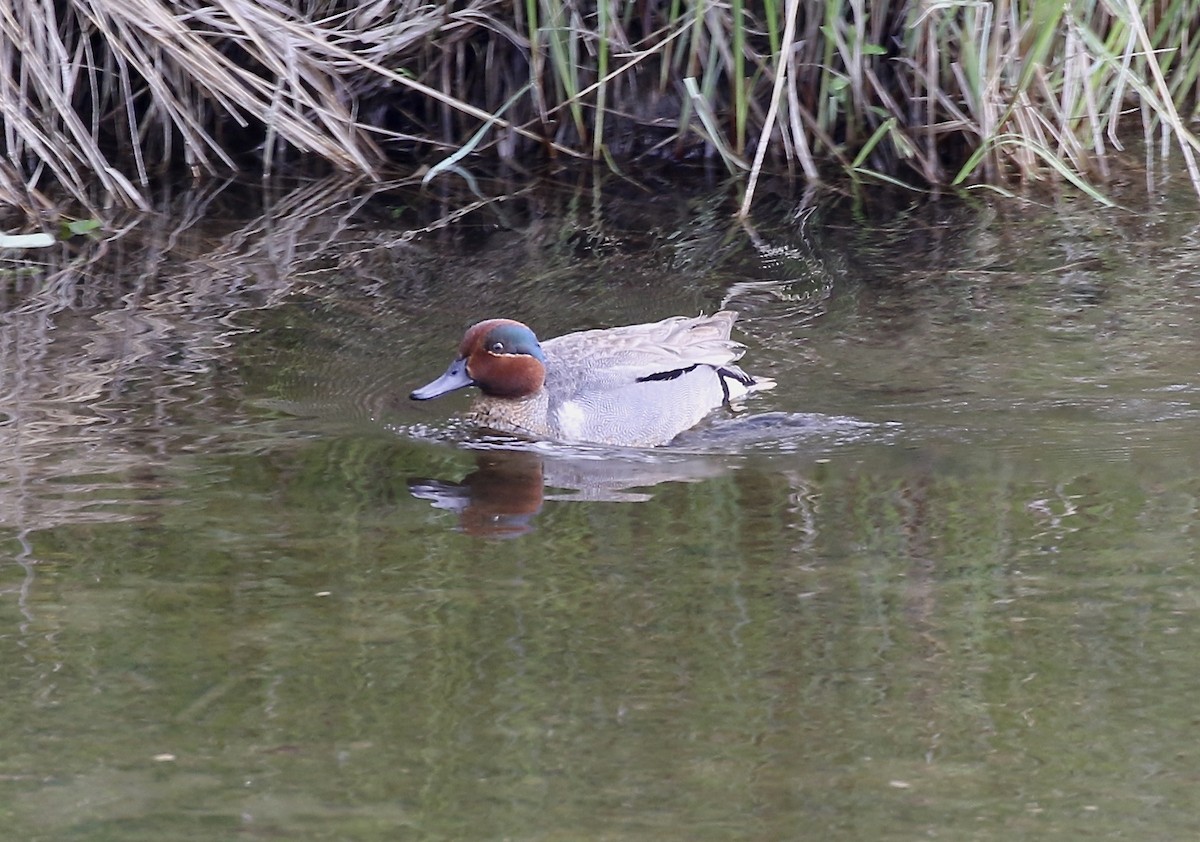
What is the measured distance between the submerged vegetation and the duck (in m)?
1.71

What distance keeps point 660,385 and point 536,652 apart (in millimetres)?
2211

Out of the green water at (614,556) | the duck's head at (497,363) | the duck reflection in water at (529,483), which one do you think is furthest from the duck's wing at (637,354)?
the duck reflection in water at (529,483)

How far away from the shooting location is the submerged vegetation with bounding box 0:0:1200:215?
7.80m

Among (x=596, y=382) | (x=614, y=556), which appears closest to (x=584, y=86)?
(x=596, y=382)

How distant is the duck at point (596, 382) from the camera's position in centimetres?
580

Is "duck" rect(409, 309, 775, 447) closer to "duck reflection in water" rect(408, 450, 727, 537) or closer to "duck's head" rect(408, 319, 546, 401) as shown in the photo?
"duck's head" rect(408, 319, 546, 401)

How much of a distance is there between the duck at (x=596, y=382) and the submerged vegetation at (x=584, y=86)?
5.61 feet

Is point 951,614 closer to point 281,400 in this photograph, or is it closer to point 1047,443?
point 1047,443

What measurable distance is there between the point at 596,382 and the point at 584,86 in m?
3.34

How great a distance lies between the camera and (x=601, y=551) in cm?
448

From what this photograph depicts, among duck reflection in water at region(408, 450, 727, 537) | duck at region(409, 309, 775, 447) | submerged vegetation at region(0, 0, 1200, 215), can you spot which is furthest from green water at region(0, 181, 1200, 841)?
submerged vegetation at region(0, 0, 1200, 215)

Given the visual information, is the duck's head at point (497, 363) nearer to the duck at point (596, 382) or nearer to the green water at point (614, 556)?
the duck at point (596, 382)

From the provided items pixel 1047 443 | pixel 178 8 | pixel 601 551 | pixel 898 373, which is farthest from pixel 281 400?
pixel 178 8

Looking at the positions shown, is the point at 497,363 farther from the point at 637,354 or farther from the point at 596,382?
the point at 637,354
